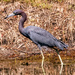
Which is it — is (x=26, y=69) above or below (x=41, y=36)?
below

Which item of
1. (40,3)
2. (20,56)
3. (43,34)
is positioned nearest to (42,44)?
(43,34)

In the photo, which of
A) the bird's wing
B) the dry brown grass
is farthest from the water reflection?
the dry brown grass

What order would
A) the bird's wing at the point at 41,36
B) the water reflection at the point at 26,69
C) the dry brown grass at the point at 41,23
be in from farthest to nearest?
the dry brown grass at the point at 41,23 → the bird's wing at the point at 41,36 → the water reflection at the point at 26,69

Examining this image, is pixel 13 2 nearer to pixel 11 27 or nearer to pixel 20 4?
pixel 20 4

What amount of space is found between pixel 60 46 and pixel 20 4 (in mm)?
4509

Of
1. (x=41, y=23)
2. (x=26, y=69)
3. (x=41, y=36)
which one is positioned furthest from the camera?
(x=41, y=23)

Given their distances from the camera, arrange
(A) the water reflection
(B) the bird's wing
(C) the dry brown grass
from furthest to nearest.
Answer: (C) the dry brown grass
(B) the bird's wing
(A) the water reflection

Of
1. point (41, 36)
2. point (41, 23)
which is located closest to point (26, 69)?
point (41, 36)

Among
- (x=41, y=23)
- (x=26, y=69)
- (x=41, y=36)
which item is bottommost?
(x=26, y=69)

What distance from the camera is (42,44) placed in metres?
9.53

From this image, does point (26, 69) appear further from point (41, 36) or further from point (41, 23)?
point (41, 23)

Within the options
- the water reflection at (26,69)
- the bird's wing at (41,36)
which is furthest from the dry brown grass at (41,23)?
the water reflection at (26,69)

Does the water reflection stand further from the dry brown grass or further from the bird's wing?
the dry brown grass

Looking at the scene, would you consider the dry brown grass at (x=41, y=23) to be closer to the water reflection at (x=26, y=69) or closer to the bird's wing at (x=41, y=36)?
the bird's wing at (x=41, y=36)
